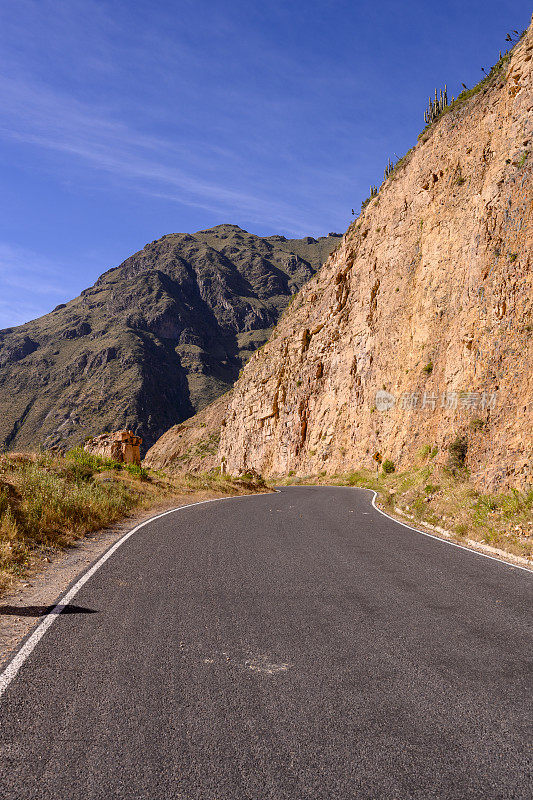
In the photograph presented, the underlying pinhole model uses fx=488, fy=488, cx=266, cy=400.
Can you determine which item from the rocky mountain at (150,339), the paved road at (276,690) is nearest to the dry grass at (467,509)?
the paved road at (276,690)

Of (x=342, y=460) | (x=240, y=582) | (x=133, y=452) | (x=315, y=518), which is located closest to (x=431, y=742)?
(x=240, y=582)

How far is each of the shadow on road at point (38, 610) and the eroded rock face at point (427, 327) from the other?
39.6ft

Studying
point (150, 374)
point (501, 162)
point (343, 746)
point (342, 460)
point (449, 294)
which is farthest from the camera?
point (150, 374)

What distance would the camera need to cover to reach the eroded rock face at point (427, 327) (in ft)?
59.4

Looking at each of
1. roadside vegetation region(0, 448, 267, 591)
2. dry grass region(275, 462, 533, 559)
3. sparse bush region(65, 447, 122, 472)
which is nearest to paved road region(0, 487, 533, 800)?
roadside vegetation region(0, 448, 267, 591)

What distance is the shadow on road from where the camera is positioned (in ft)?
17.7

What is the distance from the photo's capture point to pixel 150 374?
109312 millimetres

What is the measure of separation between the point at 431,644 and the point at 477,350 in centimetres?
1805

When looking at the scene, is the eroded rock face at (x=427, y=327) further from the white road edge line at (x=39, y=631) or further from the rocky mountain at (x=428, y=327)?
the white road edge line at (x=39, y=631)

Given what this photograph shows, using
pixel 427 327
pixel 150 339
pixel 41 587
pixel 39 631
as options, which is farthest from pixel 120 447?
pixel 150 339

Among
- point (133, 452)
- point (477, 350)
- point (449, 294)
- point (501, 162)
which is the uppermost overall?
point (501, 162)

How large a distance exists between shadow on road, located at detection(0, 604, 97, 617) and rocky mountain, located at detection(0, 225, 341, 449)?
61656 millimetres

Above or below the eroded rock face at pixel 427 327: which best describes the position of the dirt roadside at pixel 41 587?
below

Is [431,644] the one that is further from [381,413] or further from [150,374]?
[150,374]
